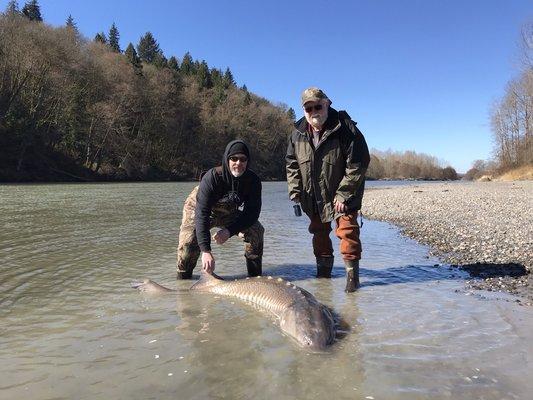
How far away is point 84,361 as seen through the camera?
3.16 m

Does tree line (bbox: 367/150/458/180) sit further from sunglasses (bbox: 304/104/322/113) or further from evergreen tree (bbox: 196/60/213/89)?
sunglasses (bbox: 304/104/322/113)

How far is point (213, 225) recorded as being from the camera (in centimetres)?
608

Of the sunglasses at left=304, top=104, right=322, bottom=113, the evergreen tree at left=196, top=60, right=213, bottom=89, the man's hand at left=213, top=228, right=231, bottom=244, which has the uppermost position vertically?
the evergreen tree at left=196, top=60, right=213, bottom=89

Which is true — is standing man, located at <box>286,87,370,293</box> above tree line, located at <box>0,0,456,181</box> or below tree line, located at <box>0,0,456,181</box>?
below

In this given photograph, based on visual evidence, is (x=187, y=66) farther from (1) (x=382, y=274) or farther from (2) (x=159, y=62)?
(1) (x=382, y=274)

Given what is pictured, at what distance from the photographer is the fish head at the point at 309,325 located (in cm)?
343

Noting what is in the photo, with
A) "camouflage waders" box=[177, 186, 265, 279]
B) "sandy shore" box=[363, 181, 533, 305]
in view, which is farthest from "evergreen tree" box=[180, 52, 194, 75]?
"camouflage waders" box=[177, 186, 265, 279]

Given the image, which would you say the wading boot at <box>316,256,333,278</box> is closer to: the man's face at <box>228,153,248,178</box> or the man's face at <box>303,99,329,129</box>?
the man's face at <box>228,153,248,178</box>

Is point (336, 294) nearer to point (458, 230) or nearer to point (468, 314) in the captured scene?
point (468, 314)

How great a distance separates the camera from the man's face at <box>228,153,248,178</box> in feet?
17.3

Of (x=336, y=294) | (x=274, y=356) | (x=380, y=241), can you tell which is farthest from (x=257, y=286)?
(x=380, y=241)

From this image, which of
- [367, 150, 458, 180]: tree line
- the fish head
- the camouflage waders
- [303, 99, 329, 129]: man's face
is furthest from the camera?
[367, 150, 458, 180]: tree line

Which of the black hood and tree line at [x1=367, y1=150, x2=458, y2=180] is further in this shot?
tree line at [x1=367, y1=150, x2=458, y2=180]

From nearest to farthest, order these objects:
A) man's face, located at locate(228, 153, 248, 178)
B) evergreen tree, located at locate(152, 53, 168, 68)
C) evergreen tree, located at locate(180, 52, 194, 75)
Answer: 1. man's face, located at locate(228, 153, 248, 178)
2. evergreen tree, located at locate(152, 53, 168, 68)
3. evergreen tree, located at locate(180, 52, 194, 75)
